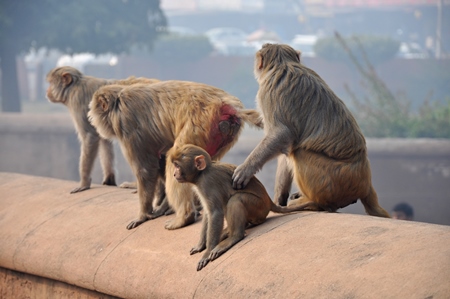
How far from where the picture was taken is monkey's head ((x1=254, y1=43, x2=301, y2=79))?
5602 mm

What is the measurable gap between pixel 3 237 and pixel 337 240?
11.1 ft

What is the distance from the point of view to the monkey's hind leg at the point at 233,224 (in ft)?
16.1

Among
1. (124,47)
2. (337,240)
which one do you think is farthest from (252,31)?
(337,240)

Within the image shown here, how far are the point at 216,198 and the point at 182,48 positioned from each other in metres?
25.5

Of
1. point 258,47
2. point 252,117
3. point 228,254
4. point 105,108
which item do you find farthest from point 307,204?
point 258,47

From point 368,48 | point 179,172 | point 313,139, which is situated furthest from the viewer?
point 368,48

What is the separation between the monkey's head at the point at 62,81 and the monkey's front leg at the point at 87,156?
1.70 ft

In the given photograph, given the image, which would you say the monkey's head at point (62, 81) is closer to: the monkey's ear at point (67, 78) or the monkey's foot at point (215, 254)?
the monkey's ear at point (67, 78)

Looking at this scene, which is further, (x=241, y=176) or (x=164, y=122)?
(x=164, y=122)

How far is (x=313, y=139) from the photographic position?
544 cm

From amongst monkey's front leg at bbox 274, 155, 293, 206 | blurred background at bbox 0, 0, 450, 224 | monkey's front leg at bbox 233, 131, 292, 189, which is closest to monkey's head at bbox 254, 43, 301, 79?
monkey's front leg at bbox 233, 131, 292, 189

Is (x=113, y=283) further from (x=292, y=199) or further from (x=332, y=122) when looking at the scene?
(x=332, y=122)

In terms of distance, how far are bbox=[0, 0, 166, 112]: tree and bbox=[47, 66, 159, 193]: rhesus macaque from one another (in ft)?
47.3

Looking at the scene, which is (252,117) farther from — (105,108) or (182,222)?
(105,108)
